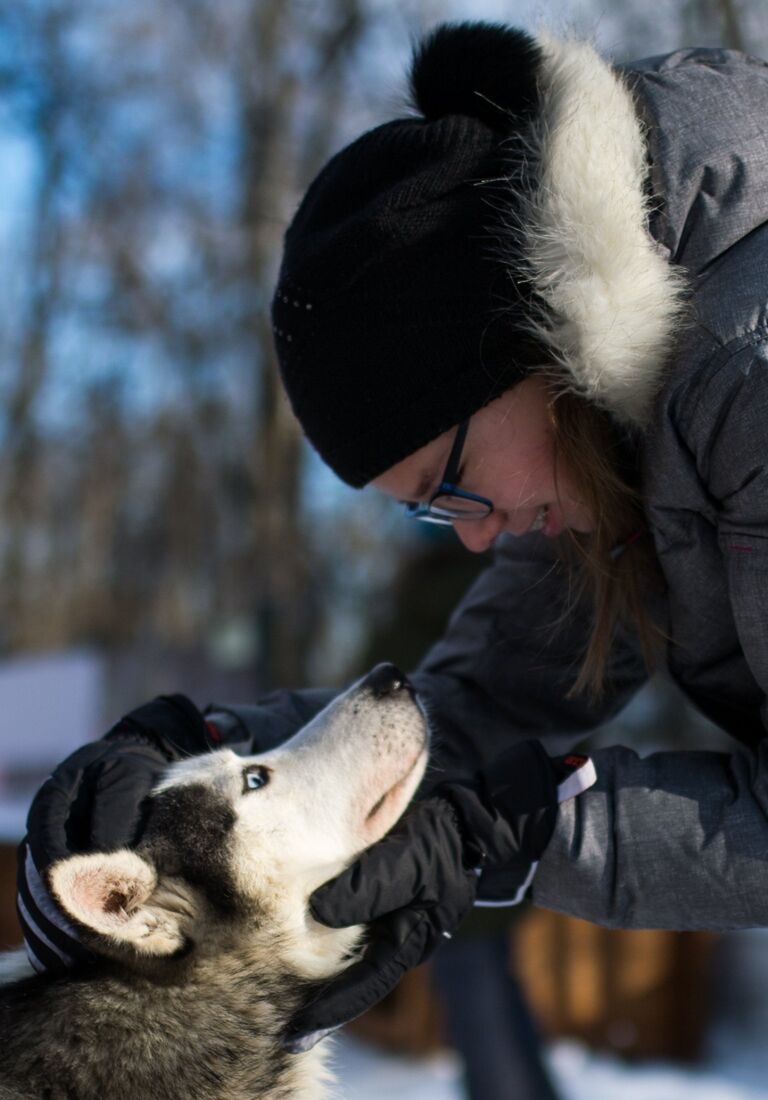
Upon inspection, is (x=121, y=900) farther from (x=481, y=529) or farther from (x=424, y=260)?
(x=424, y=260)

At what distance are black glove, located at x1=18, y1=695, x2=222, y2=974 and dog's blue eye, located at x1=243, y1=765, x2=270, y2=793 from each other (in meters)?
0.18

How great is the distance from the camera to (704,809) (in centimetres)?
203

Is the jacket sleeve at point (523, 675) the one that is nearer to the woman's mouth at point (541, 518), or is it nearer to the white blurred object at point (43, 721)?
the woman's mouth at point (541, 518)

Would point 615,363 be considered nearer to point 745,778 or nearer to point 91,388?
point 745,778

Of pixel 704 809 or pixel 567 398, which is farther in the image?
pixel 567 398

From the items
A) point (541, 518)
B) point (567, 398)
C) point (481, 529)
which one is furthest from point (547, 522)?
point (567, 398)

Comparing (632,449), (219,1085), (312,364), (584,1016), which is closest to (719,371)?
(632,449)

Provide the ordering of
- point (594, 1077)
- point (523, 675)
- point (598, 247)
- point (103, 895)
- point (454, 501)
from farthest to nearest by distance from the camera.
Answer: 1. point (594, 1077)
2. point (523, 675)
3. point (454, 501)
4. point (103, 895)
5. point (598, 247)

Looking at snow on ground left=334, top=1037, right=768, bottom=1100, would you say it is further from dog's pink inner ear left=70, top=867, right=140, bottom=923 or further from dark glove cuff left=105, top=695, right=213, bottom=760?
dog's pink inner ear left=70, top=867, right=140, bottom=923

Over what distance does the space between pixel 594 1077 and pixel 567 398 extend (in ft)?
13.3

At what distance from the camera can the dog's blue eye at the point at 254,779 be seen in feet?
7.72

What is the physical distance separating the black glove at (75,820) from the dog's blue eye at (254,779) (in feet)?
0.57

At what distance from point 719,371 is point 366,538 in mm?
11834

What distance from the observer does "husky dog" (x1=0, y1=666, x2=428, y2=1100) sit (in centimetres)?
206
